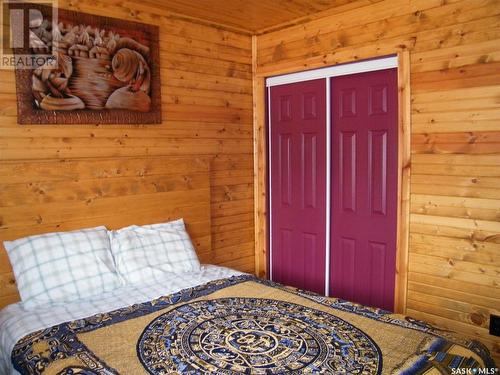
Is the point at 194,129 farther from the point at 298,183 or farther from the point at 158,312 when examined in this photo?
the point at 158,312

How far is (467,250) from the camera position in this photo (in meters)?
2.56

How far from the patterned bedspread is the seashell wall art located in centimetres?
128

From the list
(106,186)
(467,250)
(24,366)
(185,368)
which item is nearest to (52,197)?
(106,186)

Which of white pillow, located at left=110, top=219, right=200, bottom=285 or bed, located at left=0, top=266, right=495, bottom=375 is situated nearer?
bed, located at left=0, top=266, right=495, bottom=375

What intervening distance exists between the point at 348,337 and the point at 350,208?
57.0 inches

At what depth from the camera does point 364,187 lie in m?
3.12

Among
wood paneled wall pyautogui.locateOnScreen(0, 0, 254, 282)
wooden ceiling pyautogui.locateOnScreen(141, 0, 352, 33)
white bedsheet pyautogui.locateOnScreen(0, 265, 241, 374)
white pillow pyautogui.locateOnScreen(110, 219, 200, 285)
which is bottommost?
white bedsheet pyautogui.locateOnScreen(0, 265, 241, 374)

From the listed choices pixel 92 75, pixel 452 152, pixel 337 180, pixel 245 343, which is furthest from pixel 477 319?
pixel 92 75

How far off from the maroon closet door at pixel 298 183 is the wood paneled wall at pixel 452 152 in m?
0.70

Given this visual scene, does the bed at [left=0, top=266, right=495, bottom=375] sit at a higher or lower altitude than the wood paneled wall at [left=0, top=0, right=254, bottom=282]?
lower

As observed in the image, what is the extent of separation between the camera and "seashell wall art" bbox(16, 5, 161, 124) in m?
2.53

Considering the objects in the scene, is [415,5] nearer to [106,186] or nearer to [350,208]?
[350,208]
